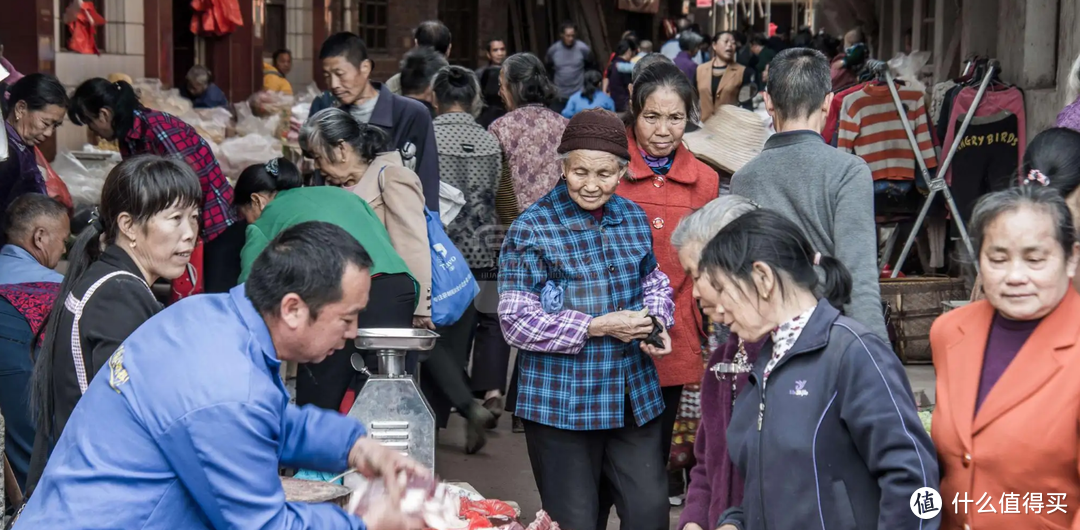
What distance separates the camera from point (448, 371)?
5.89 meters

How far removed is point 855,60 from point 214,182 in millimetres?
5711

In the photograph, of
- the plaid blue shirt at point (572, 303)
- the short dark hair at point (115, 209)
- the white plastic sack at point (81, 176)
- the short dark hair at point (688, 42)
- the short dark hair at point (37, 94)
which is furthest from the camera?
the short dark hair at point (688, 42)

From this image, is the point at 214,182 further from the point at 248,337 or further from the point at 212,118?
the point at 212,118

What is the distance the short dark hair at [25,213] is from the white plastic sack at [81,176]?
327cm

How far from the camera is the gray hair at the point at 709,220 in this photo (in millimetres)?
2973

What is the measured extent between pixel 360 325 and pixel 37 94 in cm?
227

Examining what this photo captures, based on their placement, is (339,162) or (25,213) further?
(25,213)

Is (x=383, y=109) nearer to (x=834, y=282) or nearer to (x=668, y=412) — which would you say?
(x=668, y=412)

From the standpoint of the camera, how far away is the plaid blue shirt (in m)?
3.67

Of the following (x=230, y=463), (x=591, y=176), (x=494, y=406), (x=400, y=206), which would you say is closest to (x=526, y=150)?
(x=494, y=406)

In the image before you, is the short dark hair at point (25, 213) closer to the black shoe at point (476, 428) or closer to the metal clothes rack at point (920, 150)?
the black shoe at point (476, 428)

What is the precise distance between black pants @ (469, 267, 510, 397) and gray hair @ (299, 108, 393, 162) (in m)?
1.55

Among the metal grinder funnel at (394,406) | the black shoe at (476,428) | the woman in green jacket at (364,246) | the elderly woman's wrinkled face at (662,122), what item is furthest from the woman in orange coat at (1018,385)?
the black shoe at (476,428)

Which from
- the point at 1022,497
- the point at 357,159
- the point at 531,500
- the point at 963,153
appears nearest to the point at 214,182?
the point at 357,159
